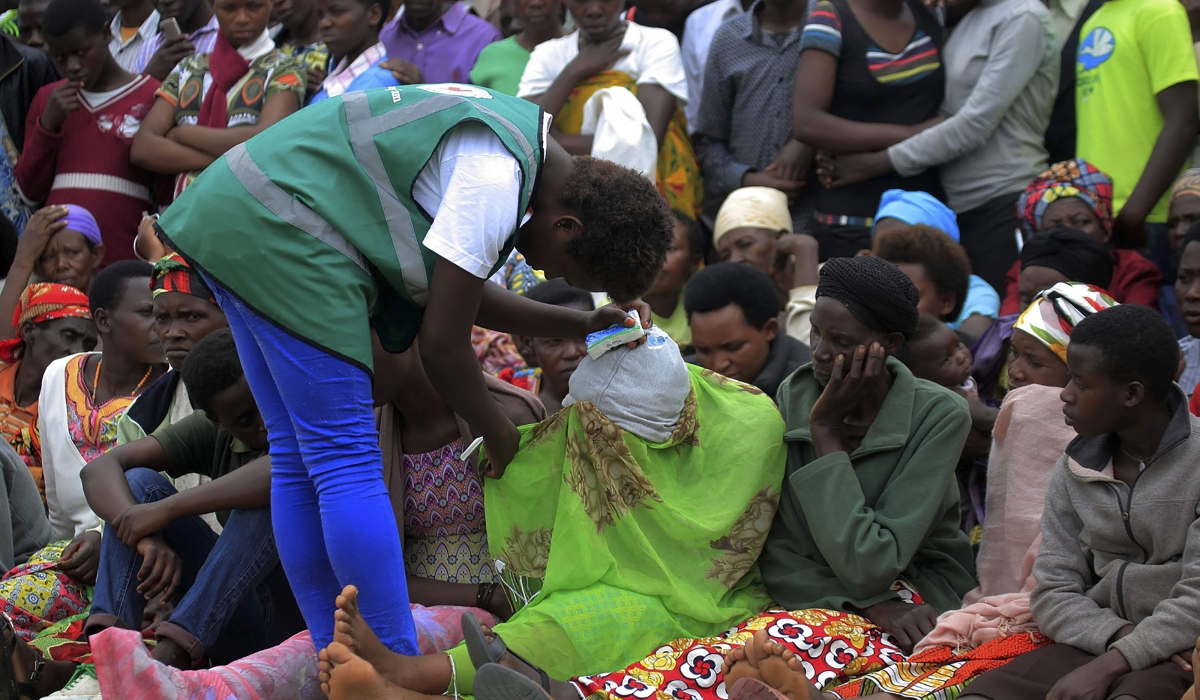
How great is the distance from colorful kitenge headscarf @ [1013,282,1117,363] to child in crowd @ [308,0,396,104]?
145 inches

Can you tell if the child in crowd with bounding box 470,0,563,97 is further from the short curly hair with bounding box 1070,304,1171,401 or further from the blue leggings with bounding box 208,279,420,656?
the short curly hair with bounding box 1070,304,1171,401

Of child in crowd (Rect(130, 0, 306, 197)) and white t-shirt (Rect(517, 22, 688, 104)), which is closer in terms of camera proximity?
white t-shirt (Rect(517, 22, 688, 104))

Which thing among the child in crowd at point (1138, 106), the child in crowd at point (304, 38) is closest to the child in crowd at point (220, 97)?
the child in crowd at point (304, 38)

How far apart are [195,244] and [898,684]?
6.90ft

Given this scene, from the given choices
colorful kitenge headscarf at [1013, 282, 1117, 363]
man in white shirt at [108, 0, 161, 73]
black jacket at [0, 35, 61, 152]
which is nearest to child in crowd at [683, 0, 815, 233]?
colorful kitenge headscarf at [1013, 282, 1117, 363]

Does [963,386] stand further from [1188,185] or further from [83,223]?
[83,223]

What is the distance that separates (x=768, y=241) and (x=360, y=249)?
312cm

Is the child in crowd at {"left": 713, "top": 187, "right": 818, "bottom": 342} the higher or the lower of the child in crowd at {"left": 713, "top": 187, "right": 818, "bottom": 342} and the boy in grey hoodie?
the lower

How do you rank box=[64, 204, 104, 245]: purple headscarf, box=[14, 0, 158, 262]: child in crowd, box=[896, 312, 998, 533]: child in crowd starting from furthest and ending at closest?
box=[14, 0, 158, 262]: child in crowd → box=[64, 204, 104, 245]: purple headscarf → box=[896, 312, 998, 533]: child in crowd

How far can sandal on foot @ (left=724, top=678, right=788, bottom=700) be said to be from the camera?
2869 mm

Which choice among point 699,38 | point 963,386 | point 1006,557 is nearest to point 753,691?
point 1006,557

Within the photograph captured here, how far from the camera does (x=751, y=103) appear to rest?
642cm

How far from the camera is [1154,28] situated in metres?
5.48

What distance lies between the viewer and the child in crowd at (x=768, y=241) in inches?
221
